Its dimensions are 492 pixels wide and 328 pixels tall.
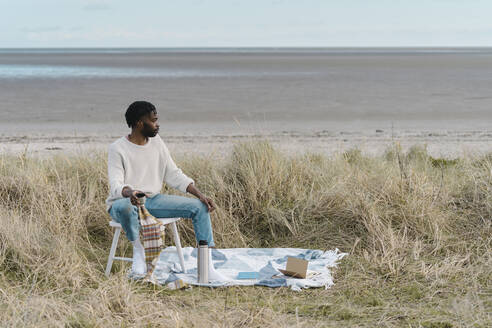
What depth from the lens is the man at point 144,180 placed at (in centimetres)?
404

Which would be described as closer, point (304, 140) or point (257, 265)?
point (257, 265)

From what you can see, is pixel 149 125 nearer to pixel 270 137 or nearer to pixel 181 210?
pixel 181 210

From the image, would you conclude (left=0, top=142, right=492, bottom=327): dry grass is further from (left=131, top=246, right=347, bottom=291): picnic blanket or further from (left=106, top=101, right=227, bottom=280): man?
(left=106, top=101, right=227, bottom=280): man

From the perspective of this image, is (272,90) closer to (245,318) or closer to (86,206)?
(86,206)

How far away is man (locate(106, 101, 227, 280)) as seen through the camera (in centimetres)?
404

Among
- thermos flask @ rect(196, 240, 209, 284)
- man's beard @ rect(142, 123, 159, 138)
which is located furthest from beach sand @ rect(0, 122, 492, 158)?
thermos flask @ rect(196, 240, 209, 284)

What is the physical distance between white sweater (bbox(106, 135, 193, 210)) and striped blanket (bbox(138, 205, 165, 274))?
200mm

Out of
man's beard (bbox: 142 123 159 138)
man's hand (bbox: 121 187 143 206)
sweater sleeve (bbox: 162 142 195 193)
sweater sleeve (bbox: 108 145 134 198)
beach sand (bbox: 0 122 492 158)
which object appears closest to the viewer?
man's hand (bbox: 121 187 143 206)

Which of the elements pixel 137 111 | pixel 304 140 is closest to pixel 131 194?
pixel 137 111

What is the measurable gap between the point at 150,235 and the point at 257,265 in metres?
0.87

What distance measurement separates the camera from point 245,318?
3.25 m

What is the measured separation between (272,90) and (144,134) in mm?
19465

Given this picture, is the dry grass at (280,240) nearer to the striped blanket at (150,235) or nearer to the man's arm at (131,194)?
the striped blanket at (150,235)

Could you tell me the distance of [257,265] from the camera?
445cm
